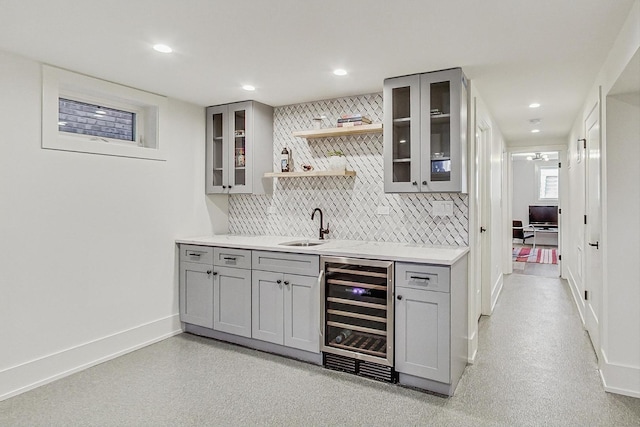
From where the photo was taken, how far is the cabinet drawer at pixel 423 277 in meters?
2.63

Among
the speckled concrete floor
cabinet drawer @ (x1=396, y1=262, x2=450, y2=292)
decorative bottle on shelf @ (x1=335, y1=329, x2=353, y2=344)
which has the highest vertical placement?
cabinet drawer @ (x1=396, y1=262, x2=450, y2=292)

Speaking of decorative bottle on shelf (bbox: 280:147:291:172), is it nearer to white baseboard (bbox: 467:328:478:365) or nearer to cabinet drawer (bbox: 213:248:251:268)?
cabinet drawer (bbox: 213:248:251:268)

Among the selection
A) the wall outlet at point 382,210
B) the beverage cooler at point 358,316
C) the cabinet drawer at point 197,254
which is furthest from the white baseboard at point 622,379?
the cabinet drawer at point 197,254

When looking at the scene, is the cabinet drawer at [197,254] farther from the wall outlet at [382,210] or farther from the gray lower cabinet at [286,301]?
the wall outlet at [382,210]

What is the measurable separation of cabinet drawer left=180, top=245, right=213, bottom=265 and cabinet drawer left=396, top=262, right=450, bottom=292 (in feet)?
6.10

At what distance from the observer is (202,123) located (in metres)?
4.30

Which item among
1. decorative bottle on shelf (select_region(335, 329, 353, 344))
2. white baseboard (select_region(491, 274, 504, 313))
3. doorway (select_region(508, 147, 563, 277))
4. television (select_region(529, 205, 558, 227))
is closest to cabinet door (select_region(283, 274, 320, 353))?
decorative bottle on shelf (select_region(335, 329, 353, 344))

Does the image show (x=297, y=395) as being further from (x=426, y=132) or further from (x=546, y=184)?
(x=546, y=184)

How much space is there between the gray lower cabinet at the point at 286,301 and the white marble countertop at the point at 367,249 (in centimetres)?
8

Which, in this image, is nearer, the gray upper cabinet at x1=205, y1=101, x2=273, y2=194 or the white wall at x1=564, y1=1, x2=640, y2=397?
the white wall at x1=564, y1=1, x2=640, y2=397

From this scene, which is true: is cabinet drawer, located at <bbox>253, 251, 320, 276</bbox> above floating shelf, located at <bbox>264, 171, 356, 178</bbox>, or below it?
below

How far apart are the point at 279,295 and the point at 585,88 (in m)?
3.31

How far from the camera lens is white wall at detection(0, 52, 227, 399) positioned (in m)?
2.74

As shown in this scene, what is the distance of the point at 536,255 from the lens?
31.0 feet
